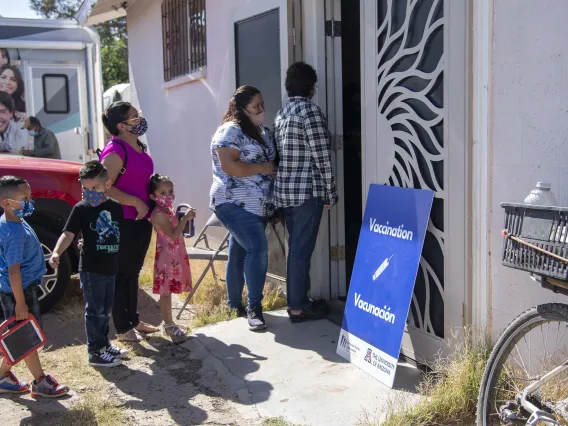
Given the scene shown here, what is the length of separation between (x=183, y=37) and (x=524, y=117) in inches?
253

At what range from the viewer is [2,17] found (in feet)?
27.1

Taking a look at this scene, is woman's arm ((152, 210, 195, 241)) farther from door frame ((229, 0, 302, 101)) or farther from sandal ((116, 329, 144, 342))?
door frame ((229, 0, 302, 101))

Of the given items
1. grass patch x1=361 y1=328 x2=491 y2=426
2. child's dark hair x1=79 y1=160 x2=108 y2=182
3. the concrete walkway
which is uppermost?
child's dark hair x1=79 y1=160 x2=108 y2=182

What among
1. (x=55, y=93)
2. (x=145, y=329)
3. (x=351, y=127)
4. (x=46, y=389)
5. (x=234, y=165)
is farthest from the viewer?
(x=55, y=93)

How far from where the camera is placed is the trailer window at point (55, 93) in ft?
28.2

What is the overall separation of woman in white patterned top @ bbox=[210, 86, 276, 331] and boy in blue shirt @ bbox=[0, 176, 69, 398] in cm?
142

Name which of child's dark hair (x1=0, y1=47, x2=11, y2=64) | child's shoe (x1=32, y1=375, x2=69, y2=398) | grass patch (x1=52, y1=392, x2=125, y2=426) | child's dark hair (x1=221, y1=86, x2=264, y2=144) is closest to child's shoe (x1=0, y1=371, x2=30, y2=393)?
child's shoe (x1=32, y1=375, x2=69, y2=398)

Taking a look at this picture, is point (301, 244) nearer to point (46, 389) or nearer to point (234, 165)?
point (234, 165)

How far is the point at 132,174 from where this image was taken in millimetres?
4598

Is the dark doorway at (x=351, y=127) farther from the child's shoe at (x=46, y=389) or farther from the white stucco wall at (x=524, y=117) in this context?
the child's shoe at (x=46, y=389)

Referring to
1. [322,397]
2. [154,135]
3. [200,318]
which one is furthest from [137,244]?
[154,135]

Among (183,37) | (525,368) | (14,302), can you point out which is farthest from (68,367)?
(183,37)

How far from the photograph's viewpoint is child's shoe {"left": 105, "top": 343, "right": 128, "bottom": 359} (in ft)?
14.7

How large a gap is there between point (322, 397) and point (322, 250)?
5.56 feet
